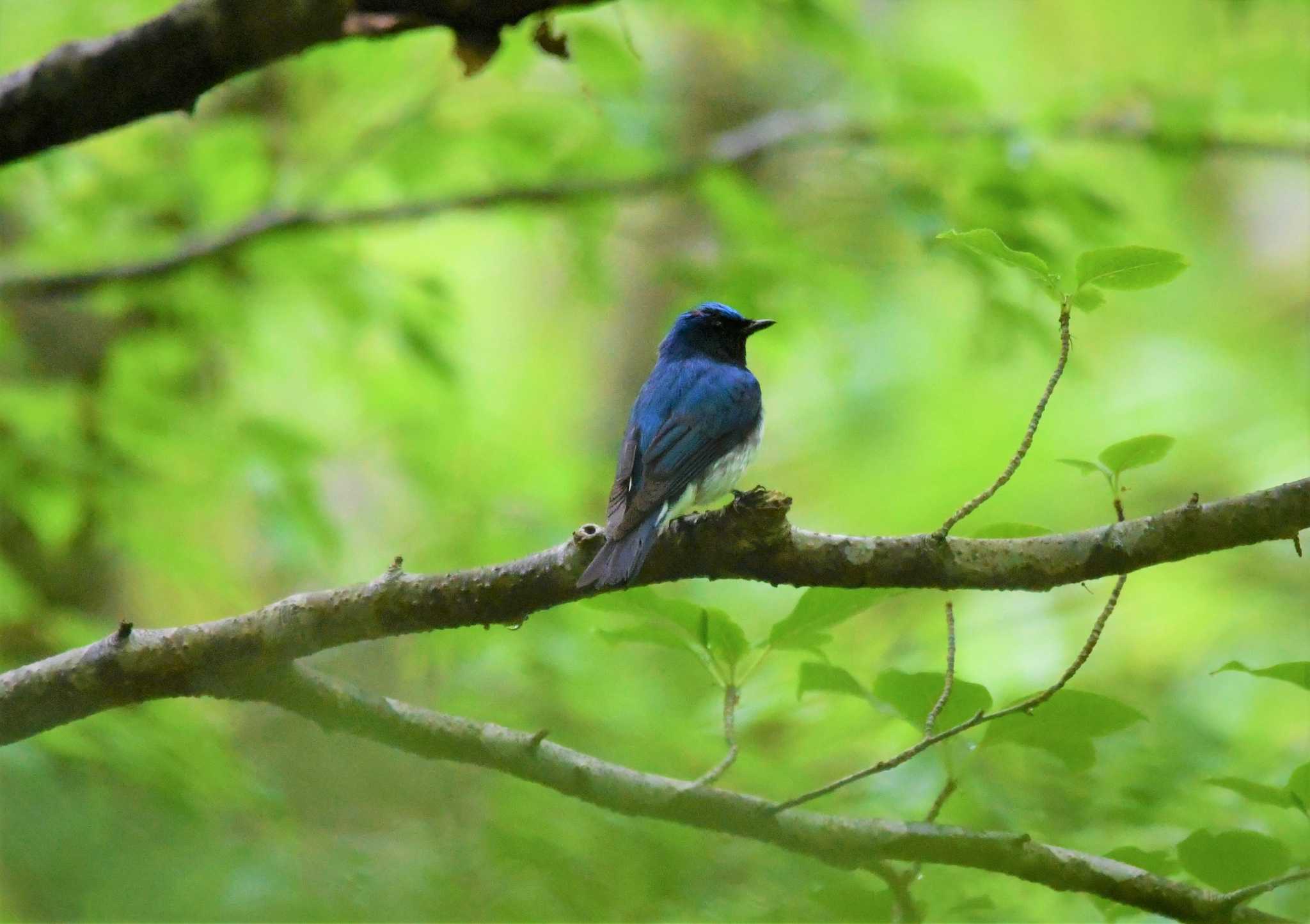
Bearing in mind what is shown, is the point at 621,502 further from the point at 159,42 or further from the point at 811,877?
the point at 159,42

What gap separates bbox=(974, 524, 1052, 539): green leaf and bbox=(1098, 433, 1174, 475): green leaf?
18 centimetres

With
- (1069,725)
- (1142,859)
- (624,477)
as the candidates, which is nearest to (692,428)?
(624,477)

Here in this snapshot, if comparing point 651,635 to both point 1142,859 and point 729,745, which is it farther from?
point 1142,859

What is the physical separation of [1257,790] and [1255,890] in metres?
0.20

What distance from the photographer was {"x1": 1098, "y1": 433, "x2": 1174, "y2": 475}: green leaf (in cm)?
228

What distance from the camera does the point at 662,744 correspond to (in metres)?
4.17

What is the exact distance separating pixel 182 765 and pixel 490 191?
8.68 feet

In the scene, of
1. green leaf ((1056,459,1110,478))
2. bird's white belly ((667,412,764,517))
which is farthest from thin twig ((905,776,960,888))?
bird's white belly ((667,412,764,517))

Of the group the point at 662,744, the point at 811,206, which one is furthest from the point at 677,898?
the point at 811,206

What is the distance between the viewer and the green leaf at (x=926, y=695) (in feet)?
7.68

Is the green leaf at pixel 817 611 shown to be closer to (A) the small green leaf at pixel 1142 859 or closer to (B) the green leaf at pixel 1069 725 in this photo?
(B) the green leaf at pixel 1069 725

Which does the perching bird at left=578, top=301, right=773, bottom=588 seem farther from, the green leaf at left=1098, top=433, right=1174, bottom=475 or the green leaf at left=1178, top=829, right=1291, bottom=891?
the green leaf at left=1178, top=829, right=1291, bottom=891

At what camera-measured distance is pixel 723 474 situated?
171 inches

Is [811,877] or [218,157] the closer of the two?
[811,877]
